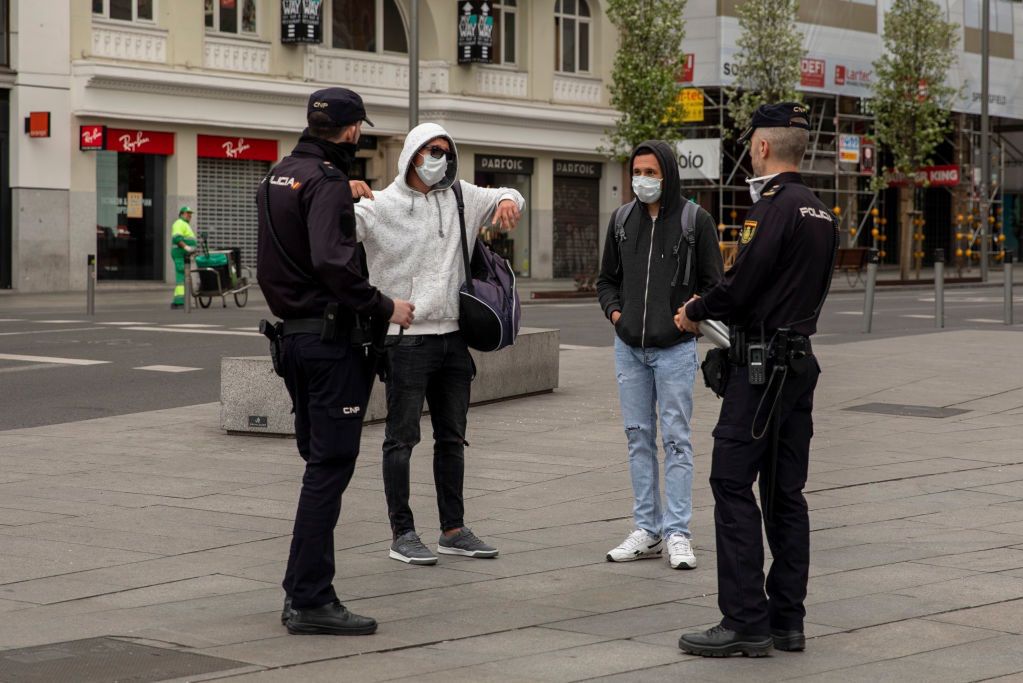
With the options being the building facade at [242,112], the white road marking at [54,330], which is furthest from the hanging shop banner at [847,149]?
the white road marking at [54,330]

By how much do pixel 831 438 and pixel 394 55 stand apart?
29916 mm

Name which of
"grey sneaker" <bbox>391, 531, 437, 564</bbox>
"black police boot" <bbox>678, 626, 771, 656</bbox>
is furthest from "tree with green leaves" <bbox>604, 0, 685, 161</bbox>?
"black police boot" <bbox>678, 626, 771, 656</bbox>

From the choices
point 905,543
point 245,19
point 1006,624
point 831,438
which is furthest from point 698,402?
point 245,19

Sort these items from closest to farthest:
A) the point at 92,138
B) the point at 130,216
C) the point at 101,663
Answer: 1. the point at 101,663
2. the point at 92,138
3. the point at 130,216

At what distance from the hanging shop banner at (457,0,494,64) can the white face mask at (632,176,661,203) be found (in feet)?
109

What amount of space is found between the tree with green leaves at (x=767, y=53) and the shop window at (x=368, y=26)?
8.46 meters

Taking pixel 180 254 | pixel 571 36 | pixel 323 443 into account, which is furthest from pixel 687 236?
pixel 571 36

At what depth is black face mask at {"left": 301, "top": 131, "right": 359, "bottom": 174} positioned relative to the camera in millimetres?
5988

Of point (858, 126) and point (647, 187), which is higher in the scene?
point (858, 126)

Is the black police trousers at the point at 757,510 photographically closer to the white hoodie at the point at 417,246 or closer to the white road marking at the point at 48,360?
the white hoodie at the point at 417,246

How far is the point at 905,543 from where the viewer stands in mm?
7430

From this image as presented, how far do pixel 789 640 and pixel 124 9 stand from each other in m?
Answer: 30.6

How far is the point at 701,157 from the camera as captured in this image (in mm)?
42875

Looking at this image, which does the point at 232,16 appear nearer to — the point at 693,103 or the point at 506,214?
the point at 693,103
